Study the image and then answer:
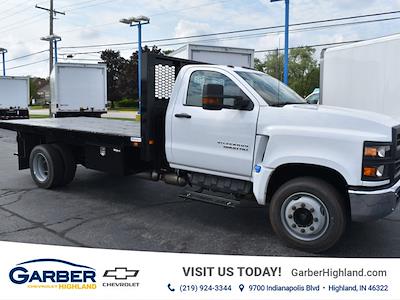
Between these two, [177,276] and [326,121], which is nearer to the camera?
[177,276]

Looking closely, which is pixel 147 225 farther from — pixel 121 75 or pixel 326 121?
pixel 121 75

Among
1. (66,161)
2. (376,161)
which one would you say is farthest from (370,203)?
(66,161)

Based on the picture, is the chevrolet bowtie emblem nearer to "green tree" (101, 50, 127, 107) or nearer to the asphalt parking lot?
the asphalt parking lot

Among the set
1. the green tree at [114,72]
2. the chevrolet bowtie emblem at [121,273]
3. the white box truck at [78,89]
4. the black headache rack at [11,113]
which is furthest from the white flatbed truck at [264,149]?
the green tree at [114,72]

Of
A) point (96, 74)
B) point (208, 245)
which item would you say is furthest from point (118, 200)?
point (96, 74)

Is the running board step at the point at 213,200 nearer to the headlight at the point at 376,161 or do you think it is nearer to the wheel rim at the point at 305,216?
the wheel rim at the point at 305,216

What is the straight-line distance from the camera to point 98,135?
6.66 meters

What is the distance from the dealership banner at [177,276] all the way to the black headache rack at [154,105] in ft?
8.98

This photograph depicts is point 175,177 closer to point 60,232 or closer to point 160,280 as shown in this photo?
point 60,232

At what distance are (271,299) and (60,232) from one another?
3.16 meters

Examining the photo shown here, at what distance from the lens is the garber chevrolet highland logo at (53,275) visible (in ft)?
10.2

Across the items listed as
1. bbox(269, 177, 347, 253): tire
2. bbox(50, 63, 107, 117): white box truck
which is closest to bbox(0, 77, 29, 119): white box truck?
bbox(50, 63, 107, 117): white box truck

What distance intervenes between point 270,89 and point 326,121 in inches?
46.2

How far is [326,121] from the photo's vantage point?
442 cm
